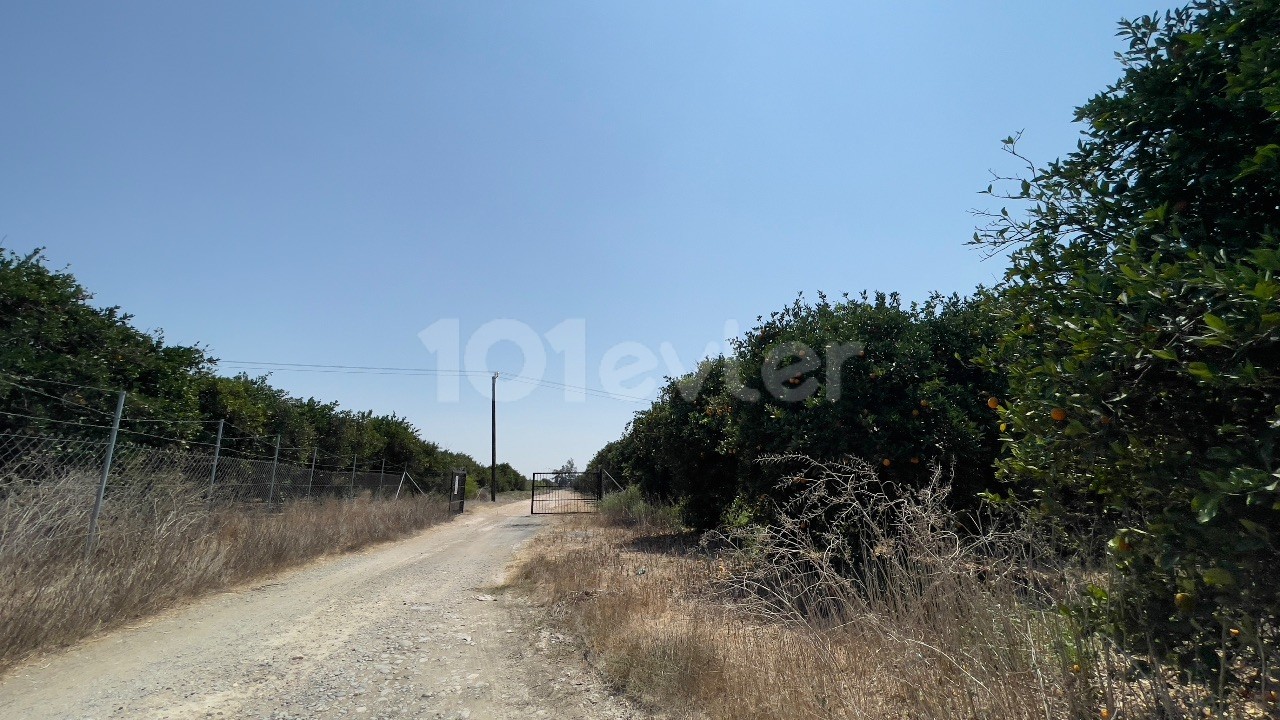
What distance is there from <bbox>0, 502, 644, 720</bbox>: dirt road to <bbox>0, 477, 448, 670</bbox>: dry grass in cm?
26

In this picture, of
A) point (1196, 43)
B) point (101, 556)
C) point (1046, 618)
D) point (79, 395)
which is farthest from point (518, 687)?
point (79, 395)

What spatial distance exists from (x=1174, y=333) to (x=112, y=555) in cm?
867

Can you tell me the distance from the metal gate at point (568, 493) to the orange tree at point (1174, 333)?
2536 centimetres

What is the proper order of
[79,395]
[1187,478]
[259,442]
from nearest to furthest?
[1187,478] < [79,395] < [259,442]

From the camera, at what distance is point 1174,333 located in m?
2.17

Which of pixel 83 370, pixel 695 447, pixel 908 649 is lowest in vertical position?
pixel 908 649

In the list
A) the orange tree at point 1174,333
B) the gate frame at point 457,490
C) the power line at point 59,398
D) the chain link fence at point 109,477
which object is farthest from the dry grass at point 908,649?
the gate frame at point 457,490

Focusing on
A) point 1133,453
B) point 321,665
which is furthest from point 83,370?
point 1133,453

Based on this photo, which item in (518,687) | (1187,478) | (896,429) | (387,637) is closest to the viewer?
(1187,478)

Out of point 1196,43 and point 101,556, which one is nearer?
point 1196,43

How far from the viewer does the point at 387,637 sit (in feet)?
21.4

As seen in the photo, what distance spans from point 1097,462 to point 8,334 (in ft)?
36.4

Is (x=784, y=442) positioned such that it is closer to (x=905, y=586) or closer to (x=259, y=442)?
(x=905, y=586)

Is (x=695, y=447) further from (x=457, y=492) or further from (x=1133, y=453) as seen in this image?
(x=457, y=492)
